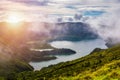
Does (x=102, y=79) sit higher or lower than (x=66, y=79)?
lower

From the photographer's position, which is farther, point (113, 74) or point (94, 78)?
point (94, 78)

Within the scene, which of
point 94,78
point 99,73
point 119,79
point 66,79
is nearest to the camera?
point 119,79

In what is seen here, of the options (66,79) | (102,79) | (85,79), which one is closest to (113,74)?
(102,79)

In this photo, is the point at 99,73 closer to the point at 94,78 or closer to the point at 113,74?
the point at 94,78

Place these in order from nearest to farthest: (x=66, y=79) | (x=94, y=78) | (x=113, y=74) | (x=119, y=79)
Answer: (x=119, y=79)
(x=113, y=74)
(x=94, y=78)
(x=66, y=79)

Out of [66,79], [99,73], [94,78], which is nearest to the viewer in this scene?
[94,78]

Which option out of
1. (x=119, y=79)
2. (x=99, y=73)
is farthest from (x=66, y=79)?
(x=119, y=79)

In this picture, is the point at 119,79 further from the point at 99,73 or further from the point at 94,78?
the point at 99,73

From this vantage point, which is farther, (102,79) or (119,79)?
(102,79)

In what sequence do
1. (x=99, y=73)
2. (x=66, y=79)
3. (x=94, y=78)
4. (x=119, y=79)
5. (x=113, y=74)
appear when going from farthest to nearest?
(x=66, y=79), (x=99, y=73), (x=94, y=78), (x=113, y=74), (x=119, y=79)
